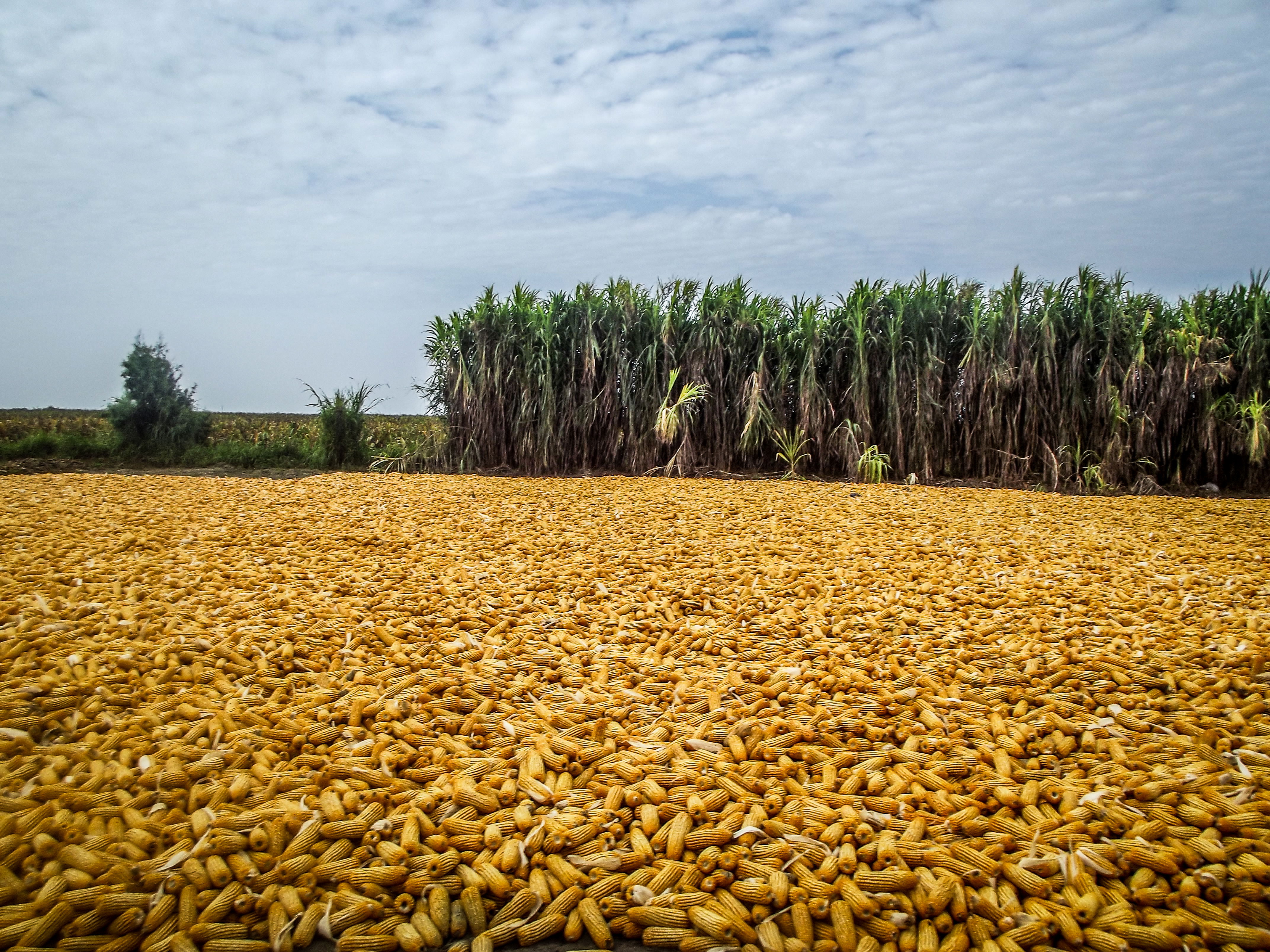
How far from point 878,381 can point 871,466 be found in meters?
1.19

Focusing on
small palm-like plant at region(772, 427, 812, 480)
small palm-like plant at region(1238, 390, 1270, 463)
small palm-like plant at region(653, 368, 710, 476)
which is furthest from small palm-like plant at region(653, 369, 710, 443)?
small palm-like plant at region(1238, 390, 1270, 463)

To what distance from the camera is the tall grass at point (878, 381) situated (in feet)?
26.4

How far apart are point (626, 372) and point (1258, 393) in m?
6.87

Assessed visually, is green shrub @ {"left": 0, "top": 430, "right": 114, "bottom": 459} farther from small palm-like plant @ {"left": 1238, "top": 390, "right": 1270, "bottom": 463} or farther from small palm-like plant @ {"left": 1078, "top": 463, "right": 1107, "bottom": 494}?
small palm-like plant @ {"left": 1238, "top": 390, "right": 1270, "bottom": 463}

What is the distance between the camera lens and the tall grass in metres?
8.05

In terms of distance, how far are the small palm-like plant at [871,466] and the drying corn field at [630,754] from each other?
418cm

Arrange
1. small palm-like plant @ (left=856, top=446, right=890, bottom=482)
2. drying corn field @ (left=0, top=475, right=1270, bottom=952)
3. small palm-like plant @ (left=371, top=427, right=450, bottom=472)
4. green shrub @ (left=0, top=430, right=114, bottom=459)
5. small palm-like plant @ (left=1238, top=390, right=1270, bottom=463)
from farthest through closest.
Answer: green shrub @ (left=0, top=430, right=114, bottom=459)
small palm-like plant @ (left=371, top=427, right=450, bottom=472)
small palm-like plant @ (left=856, top=446, right=890, bottom=482)
small palm-like plant @ (left=1238, top=390, right=1270, bottom=463)
drying corn field @ (left=0, top=475, right=1270, bottom=952)

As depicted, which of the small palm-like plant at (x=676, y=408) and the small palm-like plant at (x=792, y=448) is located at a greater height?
the small palm-like plant at (x=676, y=408)

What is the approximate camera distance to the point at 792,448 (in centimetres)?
867

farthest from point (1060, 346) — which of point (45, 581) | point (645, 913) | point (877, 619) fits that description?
point (45, 581)


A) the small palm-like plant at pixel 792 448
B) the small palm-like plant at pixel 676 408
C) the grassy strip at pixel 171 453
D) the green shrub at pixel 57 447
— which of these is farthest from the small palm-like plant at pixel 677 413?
the green shrub at pixel 57 447

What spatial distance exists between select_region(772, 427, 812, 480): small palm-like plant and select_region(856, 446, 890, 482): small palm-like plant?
66cm

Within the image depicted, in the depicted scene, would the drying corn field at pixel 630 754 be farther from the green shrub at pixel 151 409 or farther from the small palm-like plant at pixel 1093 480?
the green shrub at pixel 151 409

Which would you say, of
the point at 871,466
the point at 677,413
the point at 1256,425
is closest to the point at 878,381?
the point at 871,466
